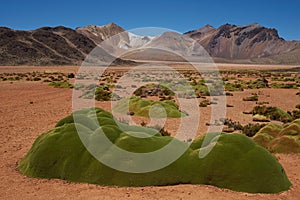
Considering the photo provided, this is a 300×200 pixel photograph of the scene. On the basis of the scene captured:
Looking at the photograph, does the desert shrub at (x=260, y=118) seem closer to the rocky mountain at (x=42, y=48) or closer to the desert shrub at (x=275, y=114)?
the desert shrub at (x=275, y=114)

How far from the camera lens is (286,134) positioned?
34.1ft

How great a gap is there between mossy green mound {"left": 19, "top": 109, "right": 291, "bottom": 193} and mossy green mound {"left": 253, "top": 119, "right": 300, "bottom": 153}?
115 inches

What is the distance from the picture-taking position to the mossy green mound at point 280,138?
9.50m

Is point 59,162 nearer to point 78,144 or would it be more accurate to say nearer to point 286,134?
point 78,144

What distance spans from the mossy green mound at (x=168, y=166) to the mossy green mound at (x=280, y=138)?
9.57 ft

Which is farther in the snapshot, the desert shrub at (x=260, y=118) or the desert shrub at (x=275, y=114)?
the desert shrub at (x=275, y=114)

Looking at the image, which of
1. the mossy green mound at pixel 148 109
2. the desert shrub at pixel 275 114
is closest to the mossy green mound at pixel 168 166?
the mossy green mound at pixel 148 109

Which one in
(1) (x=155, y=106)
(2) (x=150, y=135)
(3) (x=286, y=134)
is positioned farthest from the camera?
(1) (x=155, y=106)

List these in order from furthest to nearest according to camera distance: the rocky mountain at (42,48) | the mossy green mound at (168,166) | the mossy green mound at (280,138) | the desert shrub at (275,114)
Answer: the rocky mountain at (42,48) < the desert shrub at (275,114) < the mossy green mound at (280,138) < the mossy green mound at (168,166)

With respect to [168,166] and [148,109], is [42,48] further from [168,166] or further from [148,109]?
[168,166]

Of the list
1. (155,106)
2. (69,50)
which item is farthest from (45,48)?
(155,106)

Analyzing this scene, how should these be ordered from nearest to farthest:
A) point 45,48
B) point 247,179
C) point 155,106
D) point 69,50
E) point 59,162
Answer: point 247,179, point 59,162, point 155,106, point 45,48, point 69,50

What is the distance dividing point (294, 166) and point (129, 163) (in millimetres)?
4551

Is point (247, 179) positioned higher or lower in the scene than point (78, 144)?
lower
